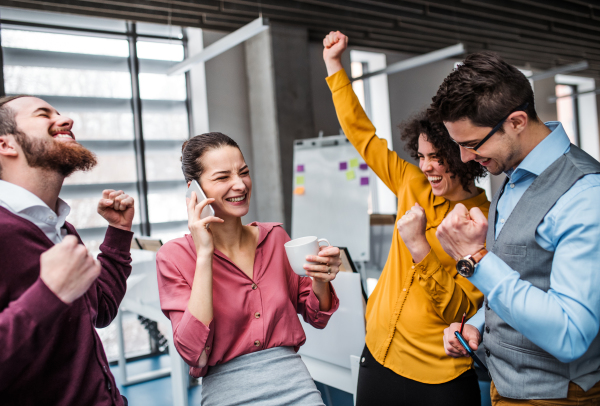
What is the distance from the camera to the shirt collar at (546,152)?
1.12 m

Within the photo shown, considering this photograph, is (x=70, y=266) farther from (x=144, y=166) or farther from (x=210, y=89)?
(x=210, y=89)

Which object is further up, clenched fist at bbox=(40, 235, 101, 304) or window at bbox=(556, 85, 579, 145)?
window at bbox=(556, 85, 579, 145)

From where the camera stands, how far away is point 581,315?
970mm

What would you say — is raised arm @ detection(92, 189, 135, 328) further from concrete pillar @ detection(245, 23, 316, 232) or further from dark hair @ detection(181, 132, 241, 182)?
concrete pillar @ detection(245, 23, 316, 232)

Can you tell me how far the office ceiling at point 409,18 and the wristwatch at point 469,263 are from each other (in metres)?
4.51

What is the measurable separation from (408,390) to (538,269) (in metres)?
0.73

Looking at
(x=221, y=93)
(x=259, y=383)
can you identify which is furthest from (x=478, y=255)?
(x=221, y=93)

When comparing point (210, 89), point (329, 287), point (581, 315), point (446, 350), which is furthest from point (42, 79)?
point (581, 315)

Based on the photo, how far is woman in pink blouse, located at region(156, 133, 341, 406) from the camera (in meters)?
1.29

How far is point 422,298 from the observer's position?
1.62 meters

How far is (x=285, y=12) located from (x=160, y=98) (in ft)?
6.18

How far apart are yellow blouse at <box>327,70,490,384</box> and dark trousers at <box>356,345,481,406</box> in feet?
0.08

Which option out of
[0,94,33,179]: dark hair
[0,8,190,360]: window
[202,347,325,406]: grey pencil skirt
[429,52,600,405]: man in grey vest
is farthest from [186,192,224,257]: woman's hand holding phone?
[0,8,190,360]: window

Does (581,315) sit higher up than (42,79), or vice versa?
(42,79)
